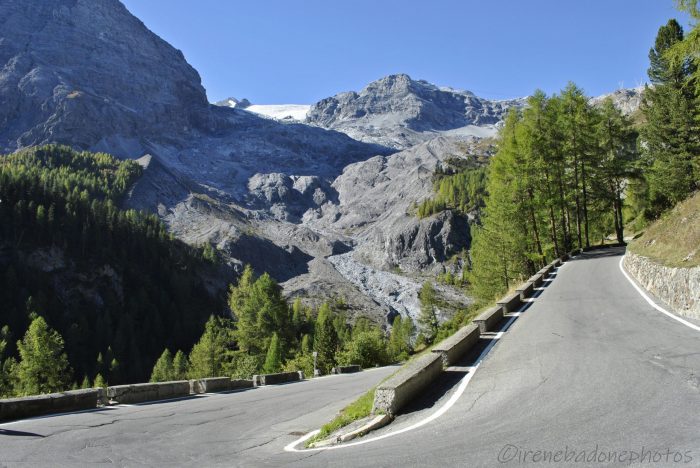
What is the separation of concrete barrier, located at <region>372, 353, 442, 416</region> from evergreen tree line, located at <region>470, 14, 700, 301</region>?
2526cm

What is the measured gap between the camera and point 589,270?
27328 mm

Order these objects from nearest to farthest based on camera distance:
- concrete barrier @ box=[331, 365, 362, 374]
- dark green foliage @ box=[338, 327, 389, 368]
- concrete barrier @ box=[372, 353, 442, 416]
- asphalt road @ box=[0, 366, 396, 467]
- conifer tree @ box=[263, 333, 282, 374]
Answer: asphalt road @ box=[0, 366, 396, 467]
concrete barrier @ box=[372, 353, 442, 416]
concrete barrier @ box=[331, 365, 362, 374]
dark green foliage @ box=[338, 327, 389, 368]
conifer tree @ box=[263, 333, 282, 374]

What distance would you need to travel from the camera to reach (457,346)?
39.2ft

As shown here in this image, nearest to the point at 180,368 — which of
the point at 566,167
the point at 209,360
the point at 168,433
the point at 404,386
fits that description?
the point at 209,360

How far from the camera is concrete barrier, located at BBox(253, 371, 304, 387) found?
21812 millimetres

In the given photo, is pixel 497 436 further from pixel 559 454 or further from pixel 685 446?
pixel 685 446

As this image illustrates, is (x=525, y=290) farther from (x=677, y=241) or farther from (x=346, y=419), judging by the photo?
(x=346, y=419)

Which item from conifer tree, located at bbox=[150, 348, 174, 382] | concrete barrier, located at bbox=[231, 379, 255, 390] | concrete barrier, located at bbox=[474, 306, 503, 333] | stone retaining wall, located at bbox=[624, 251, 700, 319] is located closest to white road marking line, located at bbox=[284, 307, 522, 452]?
concrete barrier, located at bbox=[474, 306, 503, 333]

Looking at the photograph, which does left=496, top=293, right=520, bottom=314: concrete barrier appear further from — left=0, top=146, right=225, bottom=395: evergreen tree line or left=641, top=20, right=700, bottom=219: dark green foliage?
left=0, top=146, right=225, bottom=395: evergreen tree line

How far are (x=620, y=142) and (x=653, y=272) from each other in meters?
28.6

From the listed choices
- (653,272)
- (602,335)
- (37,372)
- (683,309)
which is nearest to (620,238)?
(653,272)

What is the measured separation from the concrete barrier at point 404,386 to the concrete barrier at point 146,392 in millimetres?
9002

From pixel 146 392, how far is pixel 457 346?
967cm

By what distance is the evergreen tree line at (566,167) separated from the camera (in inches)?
1380
